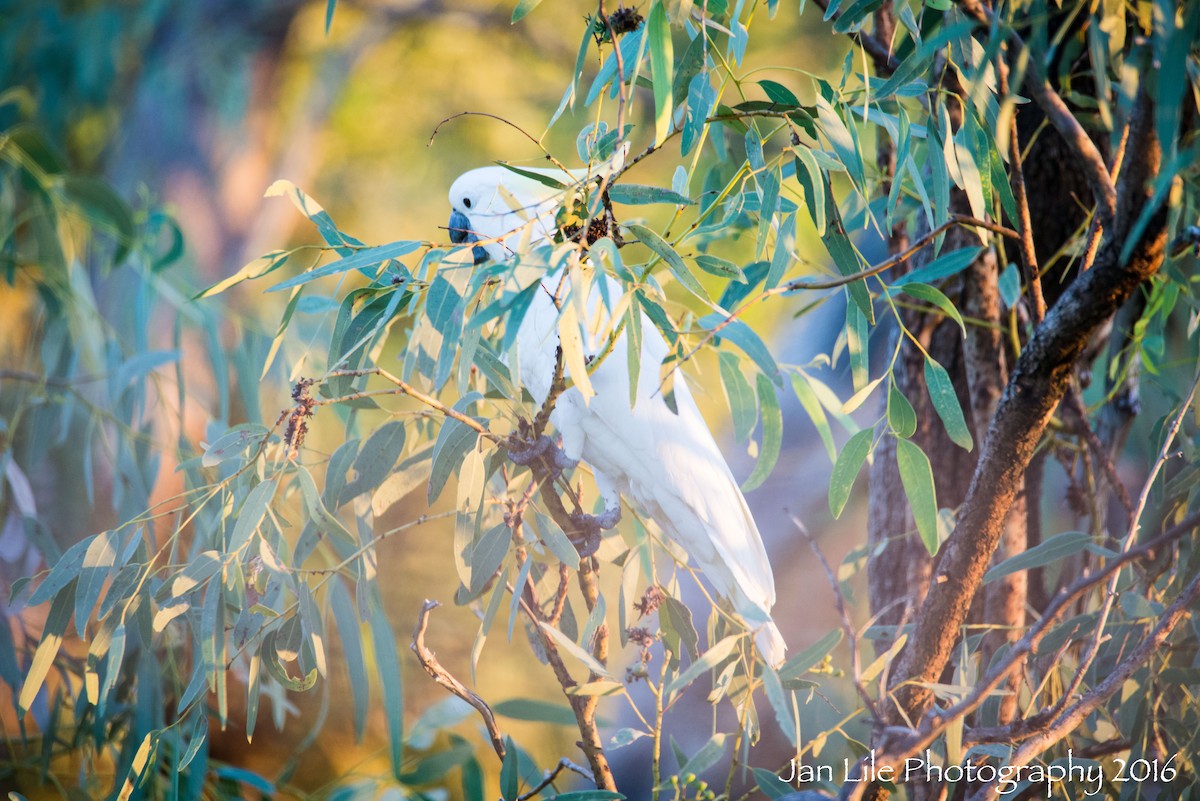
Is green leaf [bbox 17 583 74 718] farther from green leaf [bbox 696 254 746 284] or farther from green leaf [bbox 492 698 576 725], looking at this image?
green leaf [bbox 696 254 746 284]

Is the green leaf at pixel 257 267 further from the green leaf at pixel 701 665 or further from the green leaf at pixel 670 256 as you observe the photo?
the green leaf at pixel 701 665

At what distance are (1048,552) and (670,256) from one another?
51cm

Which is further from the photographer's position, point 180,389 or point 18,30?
point 18,30

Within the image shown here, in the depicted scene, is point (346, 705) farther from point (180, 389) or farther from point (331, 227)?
point (331, 227)

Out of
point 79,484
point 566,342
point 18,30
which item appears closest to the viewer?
point 566,342

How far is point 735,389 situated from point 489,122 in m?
2.67

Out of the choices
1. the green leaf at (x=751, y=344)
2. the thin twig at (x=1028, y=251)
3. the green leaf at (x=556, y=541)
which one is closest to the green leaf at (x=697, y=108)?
the green leaf at (x=751, y=344)

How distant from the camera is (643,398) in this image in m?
1.18

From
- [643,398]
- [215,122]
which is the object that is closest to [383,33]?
[215,122]

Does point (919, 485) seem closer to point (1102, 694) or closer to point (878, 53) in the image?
point (1102, 694)

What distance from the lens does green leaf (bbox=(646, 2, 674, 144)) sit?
66 cm

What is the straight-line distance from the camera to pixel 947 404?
77 centimetres

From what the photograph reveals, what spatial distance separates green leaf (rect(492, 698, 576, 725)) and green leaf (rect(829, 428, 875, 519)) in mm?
341

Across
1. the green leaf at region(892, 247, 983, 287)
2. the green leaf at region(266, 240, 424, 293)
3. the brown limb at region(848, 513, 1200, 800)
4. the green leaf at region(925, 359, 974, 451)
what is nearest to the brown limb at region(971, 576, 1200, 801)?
the brown limb at region(848, 513, 1200, 800)
